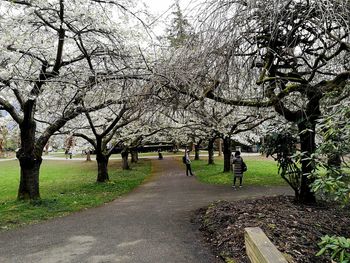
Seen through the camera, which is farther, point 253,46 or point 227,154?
point 227,154

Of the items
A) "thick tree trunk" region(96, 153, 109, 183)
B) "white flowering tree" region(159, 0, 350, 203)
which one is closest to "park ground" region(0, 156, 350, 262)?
"white flowering tree" region(159, 0, 350, 203)

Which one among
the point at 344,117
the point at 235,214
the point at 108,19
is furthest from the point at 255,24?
the point at 108,19

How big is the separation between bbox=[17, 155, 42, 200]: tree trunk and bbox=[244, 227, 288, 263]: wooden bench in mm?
8629

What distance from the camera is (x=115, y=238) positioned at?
244 inches

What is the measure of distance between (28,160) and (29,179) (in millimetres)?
699

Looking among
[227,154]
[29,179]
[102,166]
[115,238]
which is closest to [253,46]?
[115,238]

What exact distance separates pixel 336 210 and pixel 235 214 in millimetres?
2440

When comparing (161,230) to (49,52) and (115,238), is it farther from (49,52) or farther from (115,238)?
(49,52)

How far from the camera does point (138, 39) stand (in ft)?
29.7

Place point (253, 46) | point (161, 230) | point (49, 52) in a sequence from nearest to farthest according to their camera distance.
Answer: point (253, 46), point (161, 230), point (49, 52)

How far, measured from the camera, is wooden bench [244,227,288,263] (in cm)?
325

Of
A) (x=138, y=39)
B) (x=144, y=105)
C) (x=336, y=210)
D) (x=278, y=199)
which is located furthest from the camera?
(x=138, y=39)

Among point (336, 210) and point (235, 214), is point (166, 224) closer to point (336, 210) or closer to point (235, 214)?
point (235, 214)

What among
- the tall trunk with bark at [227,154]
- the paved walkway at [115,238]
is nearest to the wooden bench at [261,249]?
the paved walkway at [115,238]
